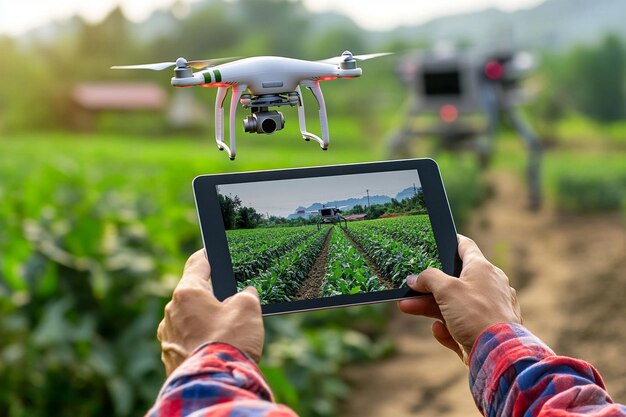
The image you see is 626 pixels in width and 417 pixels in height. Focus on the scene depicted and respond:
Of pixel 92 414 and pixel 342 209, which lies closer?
pixel 342 209

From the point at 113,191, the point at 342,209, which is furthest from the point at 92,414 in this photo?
the point at 342,209

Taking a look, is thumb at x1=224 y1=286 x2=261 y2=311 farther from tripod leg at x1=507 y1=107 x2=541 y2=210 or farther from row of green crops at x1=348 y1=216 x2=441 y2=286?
tripod leg at x1=507 y1=107 x2=541 y2=210

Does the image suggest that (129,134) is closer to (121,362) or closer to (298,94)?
(121,362)

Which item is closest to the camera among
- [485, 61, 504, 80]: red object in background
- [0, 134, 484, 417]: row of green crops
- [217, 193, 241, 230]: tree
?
[217, 193, 241, 230]: tree

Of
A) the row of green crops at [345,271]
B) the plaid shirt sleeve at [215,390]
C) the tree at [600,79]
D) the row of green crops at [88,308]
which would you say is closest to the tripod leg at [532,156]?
the tree at [600,79]

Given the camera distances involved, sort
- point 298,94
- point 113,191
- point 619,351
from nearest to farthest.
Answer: point 298,94
point 113,191
point 619,351

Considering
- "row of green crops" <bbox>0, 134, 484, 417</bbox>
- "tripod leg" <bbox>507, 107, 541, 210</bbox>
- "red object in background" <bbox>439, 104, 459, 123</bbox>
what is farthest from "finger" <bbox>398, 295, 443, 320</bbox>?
"tripod leg" <bbox>507, 107, 541, 210</bbox>

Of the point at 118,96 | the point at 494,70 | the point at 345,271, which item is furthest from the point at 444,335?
the point at 118,96

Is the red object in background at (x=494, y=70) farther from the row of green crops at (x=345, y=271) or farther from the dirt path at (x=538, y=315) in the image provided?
the row of green crops at (x=345, y=271)
